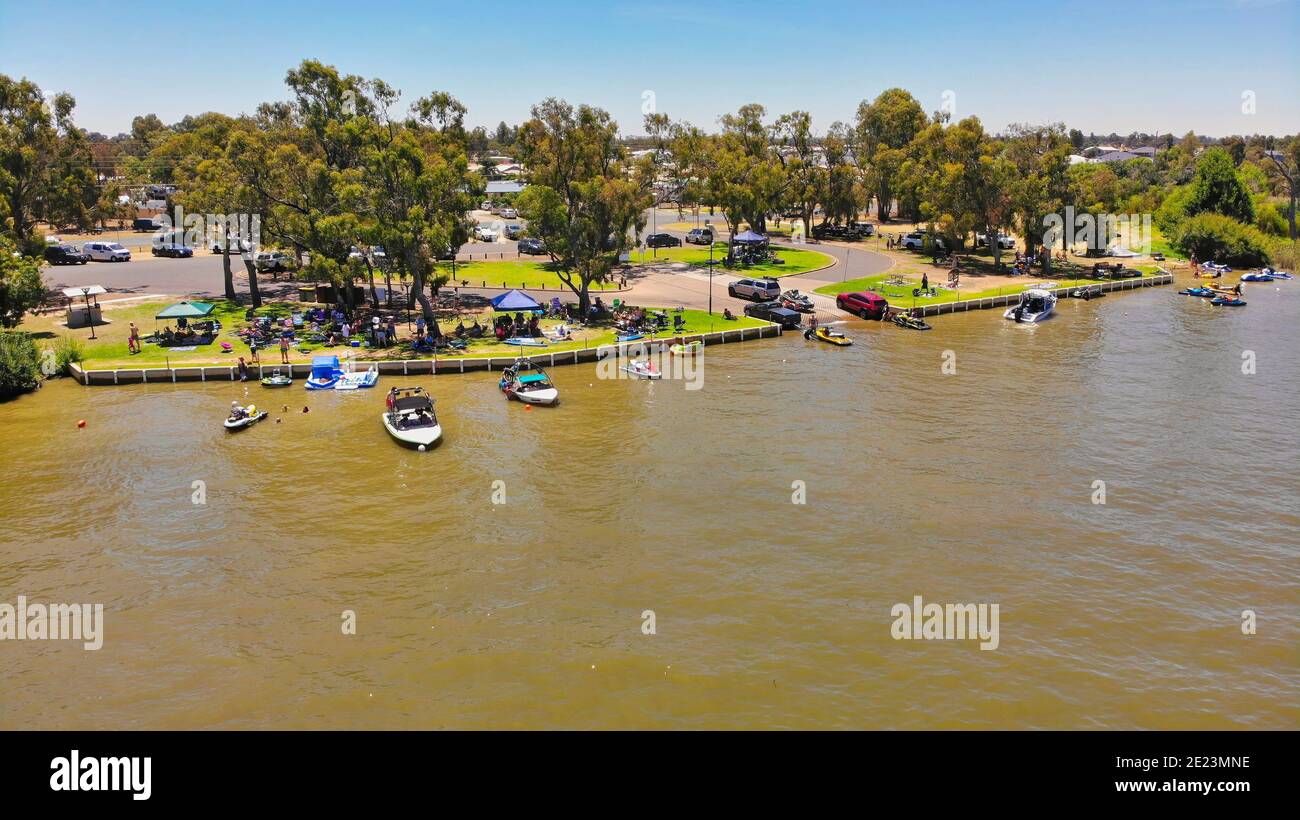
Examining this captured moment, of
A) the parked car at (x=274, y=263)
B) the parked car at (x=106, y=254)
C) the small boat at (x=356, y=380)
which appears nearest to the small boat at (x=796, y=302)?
the small boat at (x=356, y=380)

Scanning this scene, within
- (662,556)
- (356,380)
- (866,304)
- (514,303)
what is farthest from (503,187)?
(662,556)

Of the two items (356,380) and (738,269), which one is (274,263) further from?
(738,269)

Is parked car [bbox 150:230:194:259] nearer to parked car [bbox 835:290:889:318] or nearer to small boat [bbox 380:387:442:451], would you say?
small boat [bbox 380:387:442:451]

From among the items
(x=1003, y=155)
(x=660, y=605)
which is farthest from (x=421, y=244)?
(x=1003, y=155)

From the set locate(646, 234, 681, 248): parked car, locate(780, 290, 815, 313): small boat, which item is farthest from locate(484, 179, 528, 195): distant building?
locate(780, 290, 815, 313): small boat

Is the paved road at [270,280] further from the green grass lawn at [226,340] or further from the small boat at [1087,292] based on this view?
the small boat at [1087,292]

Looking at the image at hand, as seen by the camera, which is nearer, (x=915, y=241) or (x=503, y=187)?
(x=915, y=241)
